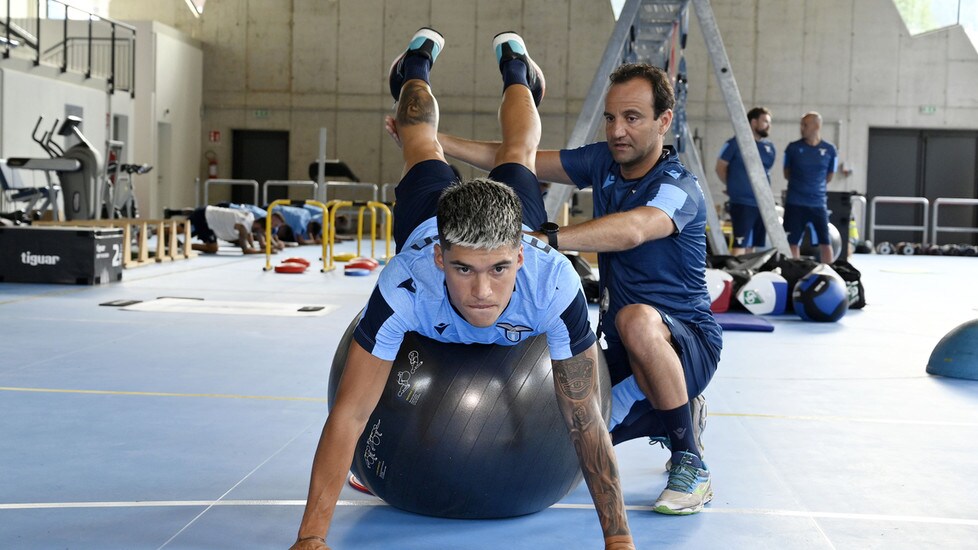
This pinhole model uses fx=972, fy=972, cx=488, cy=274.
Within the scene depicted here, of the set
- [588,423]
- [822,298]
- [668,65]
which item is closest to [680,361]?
[588,423]

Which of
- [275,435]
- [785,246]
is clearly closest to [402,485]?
[275,435]

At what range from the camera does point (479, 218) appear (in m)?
2.07

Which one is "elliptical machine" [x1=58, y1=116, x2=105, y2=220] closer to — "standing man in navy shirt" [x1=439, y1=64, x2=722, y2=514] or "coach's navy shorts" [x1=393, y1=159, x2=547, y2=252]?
"coach's navy shorts" [x1=393, y1=159, x2=547, y2=252]

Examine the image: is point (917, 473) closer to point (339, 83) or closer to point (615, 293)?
point (615, 293)

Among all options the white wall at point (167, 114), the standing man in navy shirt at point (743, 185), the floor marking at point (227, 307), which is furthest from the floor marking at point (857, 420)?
the white wall at point (167, 114)

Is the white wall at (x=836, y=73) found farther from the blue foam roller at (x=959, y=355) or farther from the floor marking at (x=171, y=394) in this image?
the floor marking at (x=171, y=394)

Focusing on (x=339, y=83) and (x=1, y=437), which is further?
(x=339, y=83)

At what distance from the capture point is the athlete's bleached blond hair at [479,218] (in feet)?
6.76

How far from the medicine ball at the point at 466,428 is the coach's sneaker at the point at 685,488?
37 cm

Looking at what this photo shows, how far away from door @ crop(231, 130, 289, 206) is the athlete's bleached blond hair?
62.9ft

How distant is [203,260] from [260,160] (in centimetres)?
936

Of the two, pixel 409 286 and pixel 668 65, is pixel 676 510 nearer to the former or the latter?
pixel 409 286

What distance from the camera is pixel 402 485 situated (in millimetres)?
2609

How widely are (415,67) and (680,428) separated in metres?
1.97
